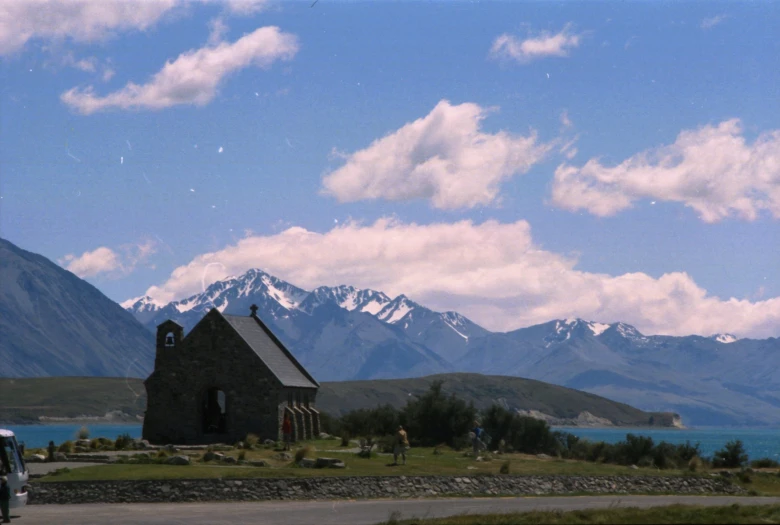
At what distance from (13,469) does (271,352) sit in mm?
33349

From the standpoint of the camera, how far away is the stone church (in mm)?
62094

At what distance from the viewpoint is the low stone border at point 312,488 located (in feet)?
131

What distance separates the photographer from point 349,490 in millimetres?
41969

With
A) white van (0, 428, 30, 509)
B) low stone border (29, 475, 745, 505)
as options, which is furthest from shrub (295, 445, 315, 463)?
white van (0, 428, 30, 509)

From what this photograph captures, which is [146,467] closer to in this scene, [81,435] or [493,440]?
[81,435]

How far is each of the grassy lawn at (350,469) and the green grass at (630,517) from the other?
520 inches

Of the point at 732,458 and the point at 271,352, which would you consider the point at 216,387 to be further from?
the point at 732,458

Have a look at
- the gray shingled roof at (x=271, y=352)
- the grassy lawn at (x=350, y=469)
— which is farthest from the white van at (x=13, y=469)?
the gray shingled roof at (x=271, y=352)

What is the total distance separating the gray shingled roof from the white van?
27896 millimetres

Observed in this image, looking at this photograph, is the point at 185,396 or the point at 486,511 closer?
the point at 486,511

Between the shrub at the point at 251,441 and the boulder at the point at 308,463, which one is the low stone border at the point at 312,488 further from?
the shrub at the point at 251,441

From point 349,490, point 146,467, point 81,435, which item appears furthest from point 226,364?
point 349,490

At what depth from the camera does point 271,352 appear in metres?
67.4

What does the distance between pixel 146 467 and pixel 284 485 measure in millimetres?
7178
